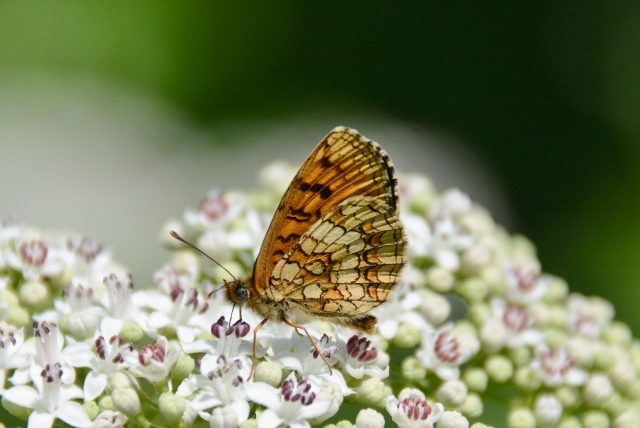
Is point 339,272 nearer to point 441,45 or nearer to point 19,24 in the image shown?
point 19,24

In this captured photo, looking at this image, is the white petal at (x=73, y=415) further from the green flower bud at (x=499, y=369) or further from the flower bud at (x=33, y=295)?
the green flower bud at (x=499, y=369)

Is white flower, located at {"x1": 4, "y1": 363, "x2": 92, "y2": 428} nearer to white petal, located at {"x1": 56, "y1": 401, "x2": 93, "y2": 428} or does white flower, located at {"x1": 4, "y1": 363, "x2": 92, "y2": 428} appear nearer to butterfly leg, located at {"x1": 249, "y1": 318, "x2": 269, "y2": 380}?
white petal, located at {"x1": 56, "y1": 401, "x2": 93, "y2": 428}

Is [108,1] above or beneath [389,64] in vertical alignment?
beneath

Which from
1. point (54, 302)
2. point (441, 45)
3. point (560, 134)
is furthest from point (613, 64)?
point (54, 302)

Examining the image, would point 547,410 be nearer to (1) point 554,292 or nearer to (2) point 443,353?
(2) point 443,353

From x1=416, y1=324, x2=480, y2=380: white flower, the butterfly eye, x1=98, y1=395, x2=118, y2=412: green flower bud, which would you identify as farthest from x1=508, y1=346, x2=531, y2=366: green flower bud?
x1=98, y1=395, x2=118, y2=412: green flower bud

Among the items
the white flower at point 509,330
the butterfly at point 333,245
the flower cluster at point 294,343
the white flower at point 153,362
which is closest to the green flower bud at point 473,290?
the flower cluster at point 294,343

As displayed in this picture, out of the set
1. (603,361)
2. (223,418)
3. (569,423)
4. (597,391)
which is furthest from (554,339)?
(223,418)
